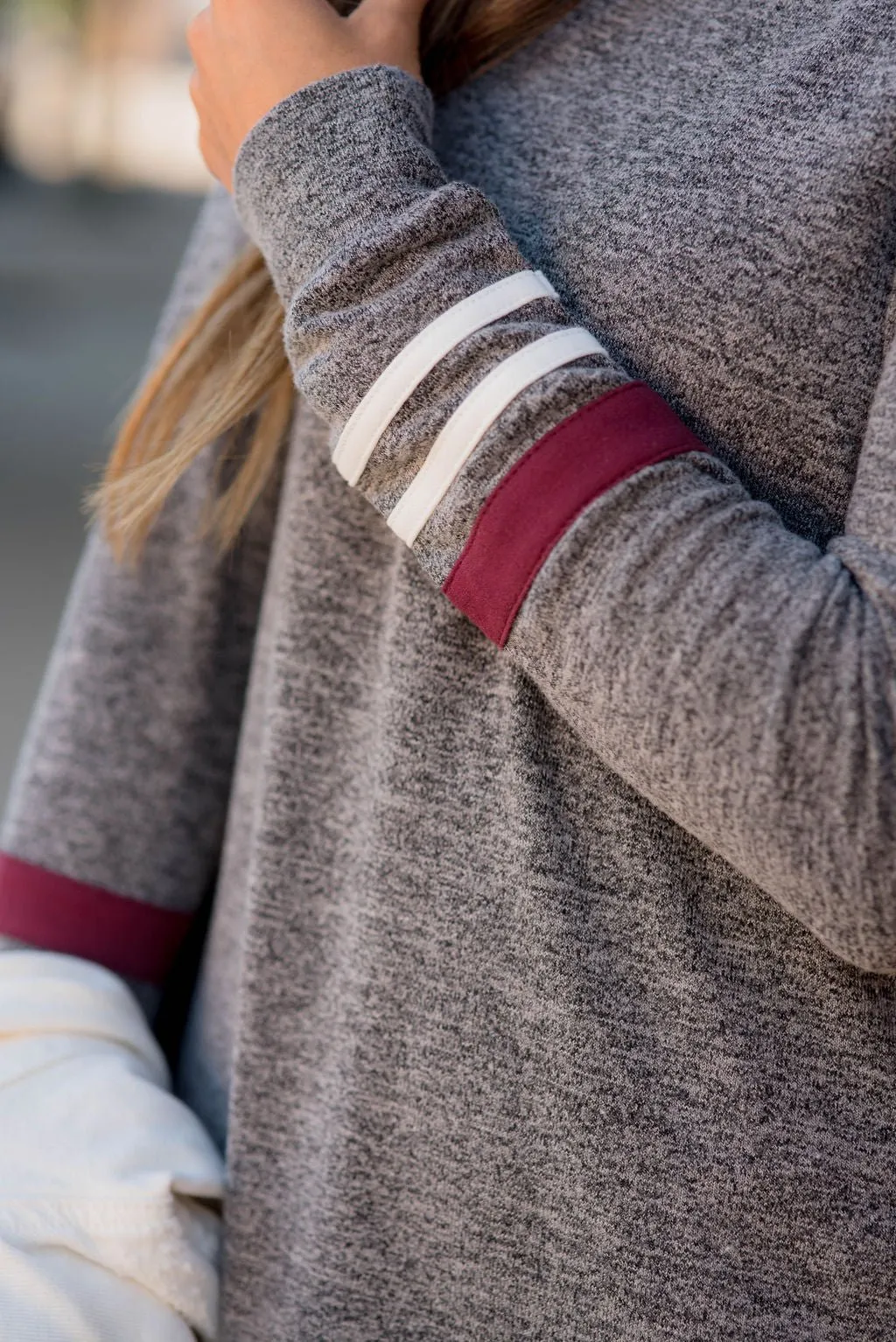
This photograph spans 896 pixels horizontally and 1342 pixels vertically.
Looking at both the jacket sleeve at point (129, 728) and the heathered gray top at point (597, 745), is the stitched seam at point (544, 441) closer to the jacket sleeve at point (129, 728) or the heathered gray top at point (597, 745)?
the heathered gray top at point (597, 745)

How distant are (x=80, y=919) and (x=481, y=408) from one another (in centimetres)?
58

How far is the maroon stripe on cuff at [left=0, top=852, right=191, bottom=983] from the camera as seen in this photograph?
100 centimetres

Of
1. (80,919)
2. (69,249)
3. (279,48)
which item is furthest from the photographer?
(69,249)

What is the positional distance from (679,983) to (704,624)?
0.23 metres

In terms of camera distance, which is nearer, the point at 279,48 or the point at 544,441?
the point at 544,441

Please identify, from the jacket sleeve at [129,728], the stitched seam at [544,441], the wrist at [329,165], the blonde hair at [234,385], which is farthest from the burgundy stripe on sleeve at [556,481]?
the jacket sleeve at [129,728]

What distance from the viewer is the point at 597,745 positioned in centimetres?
66

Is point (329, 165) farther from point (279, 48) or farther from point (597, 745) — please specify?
point (597, 745)

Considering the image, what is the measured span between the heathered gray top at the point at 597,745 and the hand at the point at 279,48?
3 centimetres

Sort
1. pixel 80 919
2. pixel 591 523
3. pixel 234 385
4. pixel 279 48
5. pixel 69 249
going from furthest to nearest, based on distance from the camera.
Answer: pixel 69 249, pixel 80 919, pixel 234 385, pixel 279 48, pixel 591 523

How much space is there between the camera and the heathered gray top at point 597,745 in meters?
0.61

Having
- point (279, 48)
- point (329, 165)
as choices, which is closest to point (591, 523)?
point (329, 165)

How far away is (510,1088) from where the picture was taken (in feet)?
2.50

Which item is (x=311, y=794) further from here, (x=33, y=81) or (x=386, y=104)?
(x=33, y=81)
